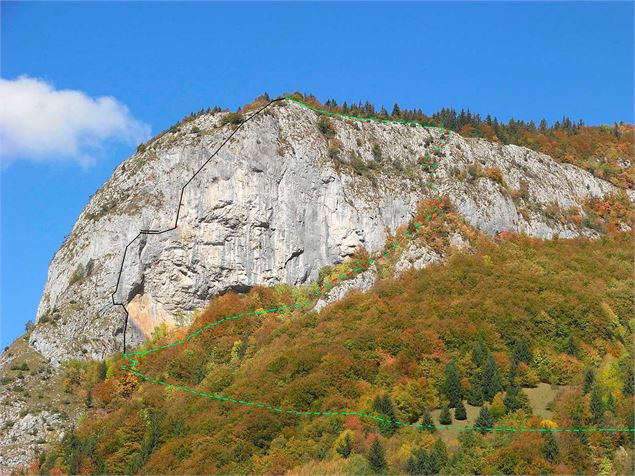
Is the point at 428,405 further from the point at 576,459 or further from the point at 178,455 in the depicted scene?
the point at 178,455

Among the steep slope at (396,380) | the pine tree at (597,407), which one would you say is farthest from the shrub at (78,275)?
the pine tree at (597,407)

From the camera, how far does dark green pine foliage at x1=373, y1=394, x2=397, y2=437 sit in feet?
258

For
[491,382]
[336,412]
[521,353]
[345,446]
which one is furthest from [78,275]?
[521,353]

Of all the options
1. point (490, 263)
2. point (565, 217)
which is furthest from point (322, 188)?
point (565, 217)

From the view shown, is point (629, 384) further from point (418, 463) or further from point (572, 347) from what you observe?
point (418, 463)

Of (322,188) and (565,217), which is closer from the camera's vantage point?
(322,188)

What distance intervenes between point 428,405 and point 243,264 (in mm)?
27545

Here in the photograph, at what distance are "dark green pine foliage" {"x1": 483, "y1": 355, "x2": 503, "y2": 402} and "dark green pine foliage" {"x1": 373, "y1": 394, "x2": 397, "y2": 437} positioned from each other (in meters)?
8.10

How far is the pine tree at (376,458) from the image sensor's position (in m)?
71.8

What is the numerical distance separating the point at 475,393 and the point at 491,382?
5.79 feet

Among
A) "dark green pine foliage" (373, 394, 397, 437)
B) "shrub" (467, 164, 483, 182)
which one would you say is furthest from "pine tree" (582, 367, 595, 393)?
"shrub" (467, 164, 483, 182)

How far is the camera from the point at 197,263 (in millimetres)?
101125

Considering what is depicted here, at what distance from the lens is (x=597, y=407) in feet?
250

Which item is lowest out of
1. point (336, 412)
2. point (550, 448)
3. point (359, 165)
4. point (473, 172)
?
point (550, 448)
